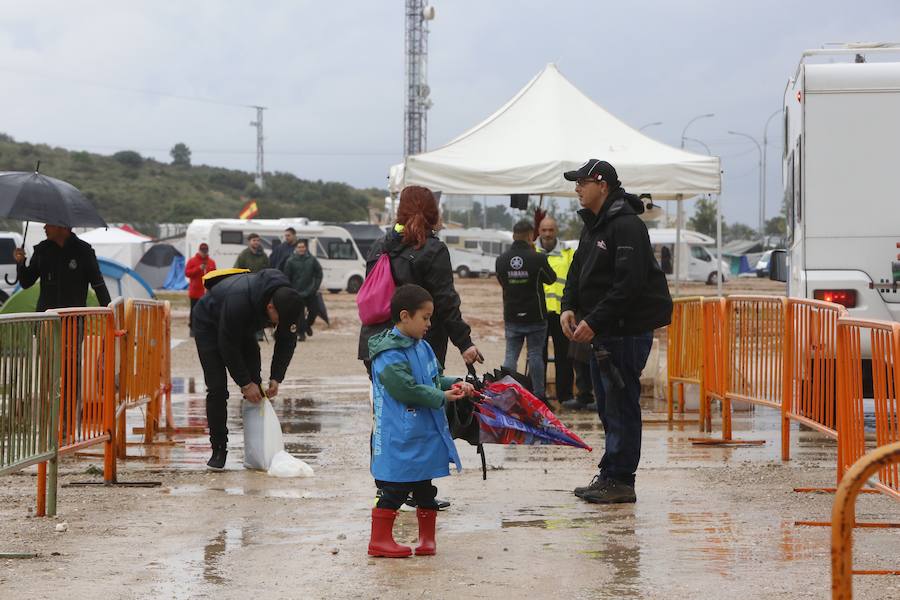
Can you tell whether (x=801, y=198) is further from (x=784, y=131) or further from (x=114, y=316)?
(x=114, y=316)

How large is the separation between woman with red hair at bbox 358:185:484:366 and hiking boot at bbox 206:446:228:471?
209cm

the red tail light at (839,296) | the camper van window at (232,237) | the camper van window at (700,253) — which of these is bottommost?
the red tail light at (839,296)

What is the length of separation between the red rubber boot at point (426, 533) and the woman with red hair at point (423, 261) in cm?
120

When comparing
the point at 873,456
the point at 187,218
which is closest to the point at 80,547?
the point at 873,456

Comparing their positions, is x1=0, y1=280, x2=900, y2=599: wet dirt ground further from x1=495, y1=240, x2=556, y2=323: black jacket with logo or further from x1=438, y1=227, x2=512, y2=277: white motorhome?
x1=438, y1=227, x2=512, y2=277: white motorhome

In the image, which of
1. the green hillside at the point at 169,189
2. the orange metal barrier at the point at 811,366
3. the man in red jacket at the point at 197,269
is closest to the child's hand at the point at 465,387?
the orange metal barrier at the point at 811,366

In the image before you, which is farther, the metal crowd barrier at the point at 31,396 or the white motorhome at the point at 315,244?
the white motorhome at the point at 315,244

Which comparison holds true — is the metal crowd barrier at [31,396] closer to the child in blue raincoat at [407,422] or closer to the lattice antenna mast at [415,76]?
the child in blue raincoat at [407,422]

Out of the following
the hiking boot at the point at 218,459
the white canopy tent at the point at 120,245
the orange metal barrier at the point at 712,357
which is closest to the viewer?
the hiking boot at the point at 218,459

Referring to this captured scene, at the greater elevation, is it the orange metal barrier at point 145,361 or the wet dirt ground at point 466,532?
the orange metal barrier at point 145,361

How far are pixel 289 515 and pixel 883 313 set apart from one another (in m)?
5.23

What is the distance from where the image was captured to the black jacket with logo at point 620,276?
7355 millimetres

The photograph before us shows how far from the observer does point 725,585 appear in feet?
18.0

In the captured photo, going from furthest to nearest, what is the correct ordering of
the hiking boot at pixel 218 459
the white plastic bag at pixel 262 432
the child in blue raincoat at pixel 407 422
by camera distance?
the hiking boot at pixel 218 459 < the white plastic bag at pixel 262 432 < the child in blue raincoat at pixel 407 422
